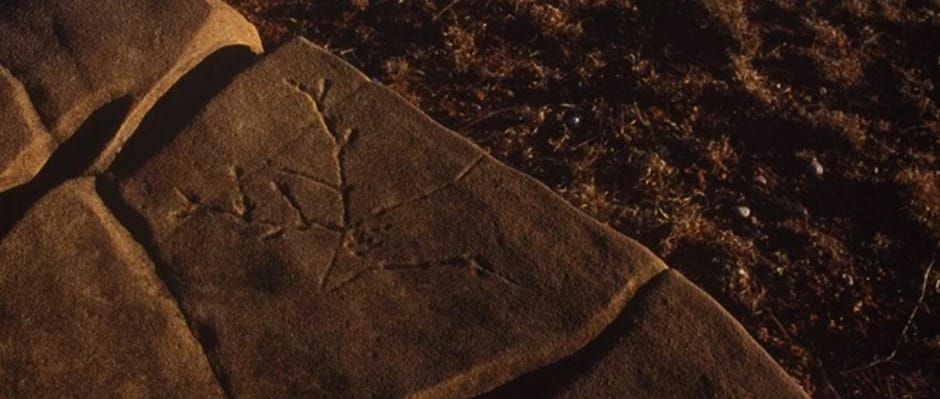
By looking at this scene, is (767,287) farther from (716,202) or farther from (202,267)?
(202,267)

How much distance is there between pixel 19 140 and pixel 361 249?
1270mm

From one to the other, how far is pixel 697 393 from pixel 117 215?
73.2 inches

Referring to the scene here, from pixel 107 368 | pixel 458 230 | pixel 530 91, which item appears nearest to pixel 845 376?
pixel 458 230

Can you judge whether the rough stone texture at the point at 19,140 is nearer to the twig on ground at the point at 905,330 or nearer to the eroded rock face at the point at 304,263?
the eroded rock face at the point at 304,263

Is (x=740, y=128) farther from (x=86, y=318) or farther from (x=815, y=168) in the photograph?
(x=86, y=318)

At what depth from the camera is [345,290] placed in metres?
2.68

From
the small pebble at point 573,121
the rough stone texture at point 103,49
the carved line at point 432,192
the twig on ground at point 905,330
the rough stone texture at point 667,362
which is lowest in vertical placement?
the twig on ground at point 905,330

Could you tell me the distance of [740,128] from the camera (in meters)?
3.28

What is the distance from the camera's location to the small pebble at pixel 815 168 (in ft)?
10.3

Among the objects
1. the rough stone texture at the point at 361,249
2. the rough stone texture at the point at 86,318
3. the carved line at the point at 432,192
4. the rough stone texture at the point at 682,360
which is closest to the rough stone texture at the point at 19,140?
the rough stone texture at the point at 86,318

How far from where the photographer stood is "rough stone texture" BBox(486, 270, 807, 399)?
8.06 ft

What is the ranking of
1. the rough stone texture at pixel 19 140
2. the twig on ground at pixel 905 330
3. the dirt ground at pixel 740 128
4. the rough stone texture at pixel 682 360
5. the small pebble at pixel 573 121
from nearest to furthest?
the rough stone texture at pixel 682 360 < the twig on ground at pixel 905 330 < the dirt ground at pixel 740 128 < the rough stone texture at pixel 19 140 < the small pebble at pixel 573 121

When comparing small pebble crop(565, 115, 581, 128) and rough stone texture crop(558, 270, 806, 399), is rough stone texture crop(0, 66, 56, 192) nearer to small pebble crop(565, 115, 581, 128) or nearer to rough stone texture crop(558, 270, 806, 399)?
small pebble crop(565, 115, 581, 128)

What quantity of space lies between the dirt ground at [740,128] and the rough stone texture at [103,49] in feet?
1.53
